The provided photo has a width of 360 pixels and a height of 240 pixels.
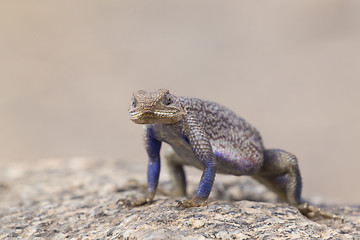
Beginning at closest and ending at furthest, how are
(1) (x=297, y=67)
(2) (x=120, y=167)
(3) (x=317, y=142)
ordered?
(2) (x=120, y=167) → (3) (x=317, y=142) → (1) (x=297, y=67)

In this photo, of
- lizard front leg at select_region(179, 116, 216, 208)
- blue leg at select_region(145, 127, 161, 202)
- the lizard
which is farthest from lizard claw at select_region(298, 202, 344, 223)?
blue leg at select_region(145, 127, 161, 202)

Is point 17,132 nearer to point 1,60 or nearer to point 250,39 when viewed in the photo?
point 1,60

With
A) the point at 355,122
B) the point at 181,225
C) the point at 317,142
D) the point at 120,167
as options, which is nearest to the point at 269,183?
the point at 181,225

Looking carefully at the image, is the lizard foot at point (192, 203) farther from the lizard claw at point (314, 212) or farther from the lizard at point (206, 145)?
the lizard claw at point (314, 212)

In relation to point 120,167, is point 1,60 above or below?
above

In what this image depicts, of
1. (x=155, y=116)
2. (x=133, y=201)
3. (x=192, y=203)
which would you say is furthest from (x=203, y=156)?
(x=133, y=201)

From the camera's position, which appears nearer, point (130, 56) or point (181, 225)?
point (181, 225)

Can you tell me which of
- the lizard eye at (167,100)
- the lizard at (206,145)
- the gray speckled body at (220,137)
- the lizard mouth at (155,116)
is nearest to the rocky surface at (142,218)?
the lizard at (206,145)
